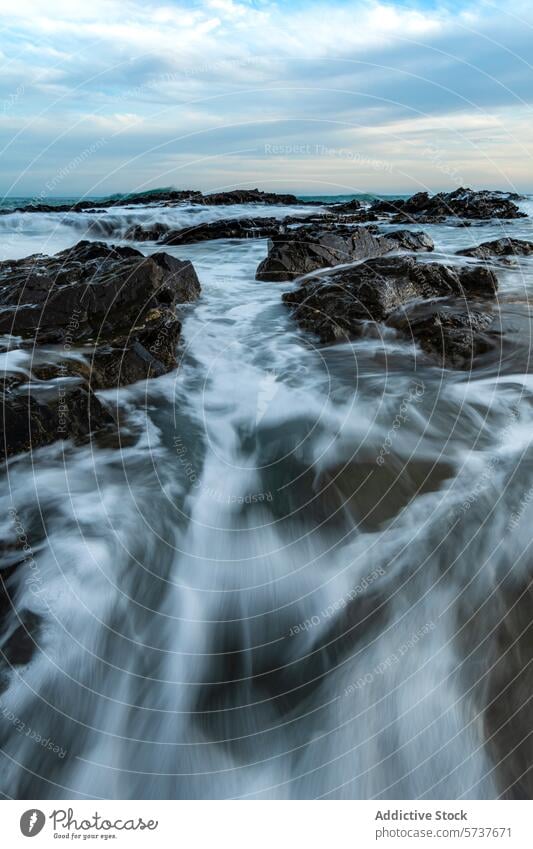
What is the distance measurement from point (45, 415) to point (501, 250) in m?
12.6

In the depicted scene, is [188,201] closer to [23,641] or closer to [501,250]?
[501,250]

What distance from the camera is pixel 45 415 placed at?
4.92m

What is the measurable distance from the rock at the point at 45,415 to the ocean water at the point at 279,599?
0.14 m

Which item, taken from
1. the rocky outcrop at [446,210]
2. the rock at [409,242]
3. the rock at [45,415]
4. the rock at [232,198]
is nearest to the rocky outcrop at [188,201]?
the rock at [232,198]

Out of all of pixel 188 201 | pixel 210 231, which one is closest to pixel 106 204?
pixel 188 201

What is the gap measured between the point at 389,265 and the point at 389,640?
7319 millimetres

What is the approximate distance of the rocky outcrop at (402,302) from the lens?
7121mm

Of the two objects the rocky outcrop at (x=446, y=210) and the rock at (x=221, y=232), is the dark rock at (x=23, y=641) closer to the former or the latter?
the rock at (x=221, y=232)

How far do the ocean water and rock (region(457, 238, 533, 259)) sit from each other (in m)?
8.31

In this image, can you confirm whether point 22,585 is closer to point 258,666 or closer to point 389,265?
point 258,666

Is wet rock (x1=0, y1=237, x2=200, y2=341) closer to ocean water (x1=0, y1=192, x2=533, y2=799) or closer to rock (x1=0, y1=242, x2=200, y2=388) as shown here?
rock (x1=0, y1=242, x2=200, y2=388)

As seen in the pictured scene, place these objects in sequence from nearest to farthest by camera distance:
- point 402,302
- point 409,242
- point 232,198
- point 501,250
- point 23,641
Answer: point 23,641 < point 402,302 < point 501,250 < point 409,242 < point 232,198

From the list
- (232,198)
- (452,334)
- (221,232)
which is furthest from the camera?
(232,198)

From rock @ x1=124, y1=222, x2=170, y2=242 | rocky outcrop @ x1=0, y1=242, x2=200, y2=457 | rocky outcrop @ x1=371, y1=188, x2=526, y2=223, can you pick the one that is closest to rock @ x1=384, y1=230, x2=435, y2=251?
rocky outcrop @ x1=0, y1=242, x2=200, y2=457
